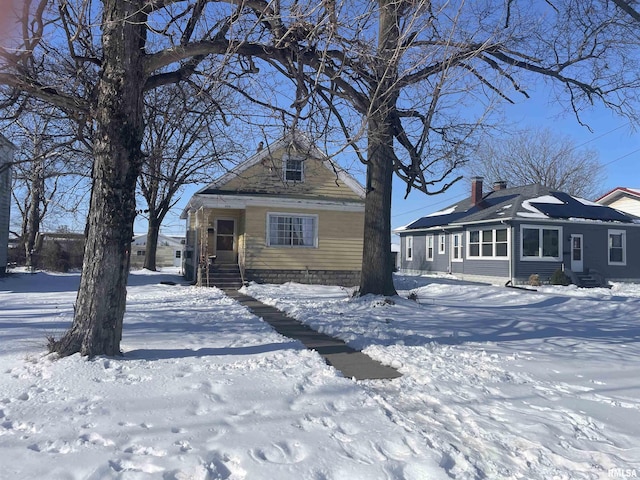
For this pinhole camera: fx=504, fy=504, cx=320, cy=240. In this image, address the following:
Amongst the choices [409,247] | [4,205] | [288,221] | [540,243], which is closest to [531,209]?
[540,243]

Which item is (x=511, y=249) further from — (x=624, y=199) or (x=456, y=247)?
(x=624, y=199)

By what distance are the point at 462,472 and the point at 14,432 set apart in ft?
11.4

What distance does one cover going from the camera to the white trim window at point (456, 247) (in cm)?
2648

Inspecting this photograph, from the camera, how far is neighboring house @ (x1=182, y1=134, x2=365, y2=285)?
18797 mm

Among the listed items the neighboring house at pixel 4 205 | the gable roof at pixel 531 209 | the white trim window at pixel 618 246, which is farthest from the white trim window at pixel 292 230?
the white trim window at pixel 618 246

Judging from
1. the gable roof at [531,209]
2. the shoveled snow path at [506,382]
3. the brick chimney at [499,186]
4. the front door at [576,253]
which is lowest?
the shoveled snow path at [506,382]

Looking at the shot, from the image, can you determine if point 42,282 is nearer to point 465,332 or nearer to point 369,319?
point 369,319

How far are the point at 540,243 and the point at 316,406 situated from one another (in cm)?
2023

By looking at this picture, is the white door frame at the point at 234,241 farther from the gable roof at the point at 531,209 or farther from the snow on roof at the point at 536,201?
the snow on roof at the point at 536,201

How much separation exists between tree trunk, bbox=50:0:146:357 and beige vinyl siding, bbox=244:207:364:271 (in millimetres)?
12601

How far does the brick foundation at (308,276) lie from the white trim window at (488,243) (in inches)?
291

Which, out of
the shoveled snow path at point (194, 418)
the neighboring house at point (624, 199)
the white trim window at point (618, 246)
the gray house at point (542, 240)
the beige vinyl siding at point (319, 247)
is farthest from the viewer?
the neighboring house at point (624, 199)

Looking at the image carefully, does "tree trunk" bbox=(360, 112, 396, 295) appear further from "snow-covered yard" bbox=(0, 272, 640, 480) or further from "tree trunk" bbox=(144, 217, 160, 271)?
"tree trunk" bbox=(144, 217, 160, 271)

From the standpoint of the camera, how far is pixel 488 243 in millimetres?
23875
